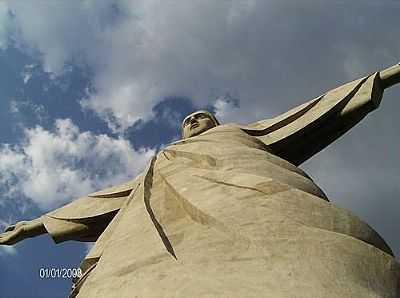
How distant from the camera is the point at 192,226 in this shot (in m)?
5.79

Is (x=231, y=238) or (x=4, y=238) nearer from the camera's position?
(x=231, y=238)

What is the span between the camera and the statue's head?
9823 millimetres

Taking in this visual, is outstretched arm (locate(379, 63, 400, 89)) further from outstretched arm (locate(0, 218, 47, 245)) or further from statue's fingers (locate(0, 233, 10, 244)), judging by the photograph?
A: statue's fingers (locate(0, 233, 10, 244))

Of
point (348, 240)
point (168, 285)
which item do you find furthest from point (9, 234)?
point (348, 240)

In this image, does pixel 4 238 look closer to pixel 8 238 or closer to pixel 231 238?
pixel 8 238

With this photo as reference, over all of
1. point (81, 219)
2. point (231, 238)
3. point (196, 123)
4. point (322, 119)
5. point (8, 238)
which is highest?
point (196, 123)

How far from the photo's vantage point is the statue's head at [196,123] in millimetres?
9823

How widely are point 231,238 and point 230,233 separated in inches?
2.8

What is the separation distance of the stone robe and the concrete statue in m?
0.01

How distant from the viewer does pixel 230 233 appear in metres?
5.22

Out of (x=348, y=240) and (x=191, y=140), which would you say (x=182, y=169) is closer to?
(x=191, y=140)

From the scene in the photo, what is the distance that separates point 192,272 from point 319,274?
95cm

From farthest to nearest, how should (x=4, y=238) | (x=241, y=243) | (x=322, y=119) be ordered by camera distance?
(x=4, y=238) < (x=322, y=119) < (x=241, y=243)

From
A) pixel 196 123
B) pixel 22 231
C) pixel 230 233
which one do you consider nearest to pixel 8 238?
pixel 22 231
